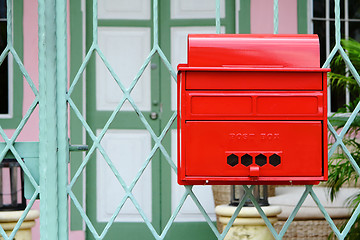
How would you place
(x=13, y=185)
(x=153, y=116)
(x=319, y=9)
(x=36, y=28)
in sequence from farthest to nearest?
(x=319, y=9), (x=153, y=116), (x=36, y=28), (x=13, y=185)

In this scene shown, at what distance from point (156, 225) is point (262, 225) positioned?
1688 mm

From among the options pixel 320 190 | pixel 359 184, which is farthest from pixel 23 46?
pixel 359 184

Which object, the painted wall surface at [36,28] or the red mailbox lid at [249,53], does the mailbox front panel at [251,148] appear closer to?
the red mailbox lid at [249,53]

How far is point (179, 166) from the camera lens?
120 cm

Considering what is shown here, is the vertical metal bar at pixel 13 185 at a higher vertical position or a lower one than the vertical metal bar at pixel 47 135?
lower

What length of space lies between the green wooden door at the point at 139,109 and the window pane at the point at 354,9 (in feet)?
3.16

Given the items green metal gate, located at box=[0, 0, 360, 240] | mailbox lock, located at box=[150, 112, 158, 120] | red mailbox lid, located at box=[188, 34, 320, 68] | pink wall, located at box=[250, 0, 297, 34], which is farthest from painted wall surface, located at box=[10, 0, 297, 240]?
red mailbox lid, located at box=[188, 34, 320, 68]

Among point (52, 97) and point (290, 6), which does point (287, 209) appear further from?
point (52, 97)

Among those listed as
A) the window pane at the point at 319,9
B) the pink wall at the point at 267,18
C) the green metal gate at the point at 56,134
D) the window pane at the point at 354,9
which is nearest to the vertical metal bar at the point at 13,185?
the green metal gate at the point at 56,134

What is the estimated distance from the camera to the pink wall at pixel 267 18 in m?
3.96

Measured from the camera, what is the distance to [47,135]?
128 cm

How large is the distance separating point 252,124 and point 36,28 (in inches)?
118

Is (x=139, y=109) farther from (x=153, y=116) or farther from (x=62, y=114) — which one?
(x=62, y=114)

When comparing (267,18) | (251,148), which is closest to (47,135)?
(251,148)
